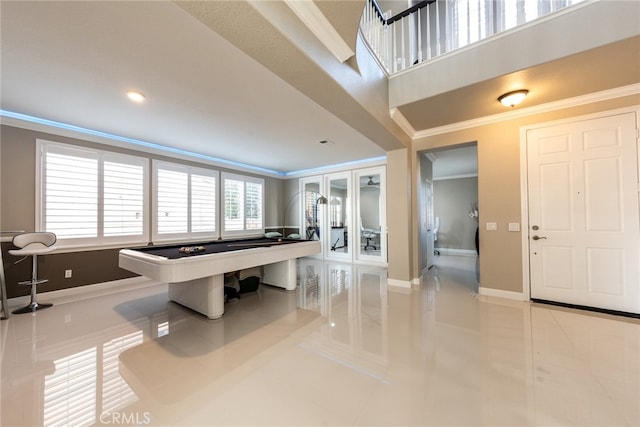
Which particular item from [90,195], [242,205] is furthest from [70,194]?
[242,205]

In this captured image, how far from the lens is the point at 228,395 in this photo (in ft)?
5.36

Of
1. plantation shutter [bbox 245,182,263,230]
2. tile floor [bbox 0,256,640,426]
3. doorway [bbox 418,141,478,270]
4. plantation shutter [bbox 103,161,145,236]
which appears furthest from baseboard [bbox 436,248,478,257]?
plantation shutter [bbox 103,161,145,236]

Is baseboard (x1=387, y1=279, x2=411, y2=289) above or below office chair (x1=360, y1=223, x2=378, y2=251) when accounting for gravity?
below

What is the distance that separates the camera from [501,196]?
358 centimetres

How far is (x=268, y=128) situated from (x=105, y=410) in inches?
144

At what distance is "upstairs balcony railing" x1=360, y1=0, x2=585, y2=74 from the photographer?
2.71 meters

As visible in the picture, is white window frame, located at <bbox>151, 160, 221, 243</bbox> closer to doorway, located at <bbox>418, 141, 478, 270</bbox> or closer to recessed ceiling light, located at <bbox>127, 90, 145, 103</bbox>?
recessed ceiling light, located at <bbox>127, 90, 145, 103</bbox>

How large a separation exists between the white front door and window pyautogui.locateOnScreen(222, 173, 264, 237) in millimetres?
6007

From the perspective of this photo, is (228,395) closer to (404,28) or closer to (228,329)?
(228,329)

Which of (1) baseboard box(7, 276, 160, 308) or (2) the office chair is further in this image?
(2) the office chair

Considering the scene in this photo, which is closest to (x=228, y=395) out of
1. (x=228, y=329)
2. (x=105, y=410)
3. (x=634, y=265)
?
(x=105, y=410)

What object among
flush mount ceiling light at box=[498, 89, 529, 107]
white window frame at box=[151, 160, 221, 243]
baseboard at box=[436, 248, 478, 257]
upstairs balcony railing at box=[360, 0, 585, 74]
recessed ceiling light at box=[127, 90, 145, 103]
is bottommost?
baseboard at box=[436, 248, 478, 257]

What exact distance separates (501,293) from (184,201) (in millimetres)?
6076

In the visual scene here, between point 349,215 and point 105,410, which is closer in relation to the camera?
point 105,410
